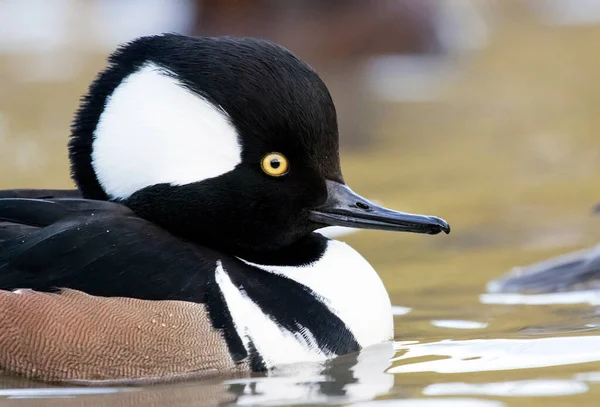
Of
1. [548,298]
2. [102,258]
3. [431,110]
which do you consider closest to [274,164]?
[102,258]

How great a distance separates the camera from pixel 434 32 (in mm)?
16406

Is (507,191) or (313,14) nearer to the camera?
(507,191)

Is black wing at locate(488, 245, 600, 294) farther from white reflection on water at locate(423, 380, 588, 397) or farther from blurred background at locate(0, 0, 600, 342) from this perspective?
white reflection on water at locate(423, 380, 588, 397)

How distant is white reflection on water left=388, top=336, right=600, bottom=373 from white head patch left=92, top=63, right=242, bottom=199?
107 centimetres

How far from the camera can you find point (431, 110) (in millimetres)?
13133

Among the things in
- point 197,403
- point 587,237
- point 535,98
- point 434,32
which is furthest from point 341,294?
point 434,32

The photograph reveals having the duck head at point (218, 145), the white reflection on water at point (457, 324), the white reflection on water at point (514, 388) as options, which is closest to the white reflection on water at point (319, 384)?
the white reflection on water at point (514, 388)

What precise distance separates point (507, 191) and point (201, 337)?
4941mm

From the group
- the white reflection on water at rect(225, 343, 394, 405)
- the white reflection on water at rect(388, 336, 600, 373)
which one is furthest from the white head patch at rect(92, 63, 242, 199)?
the white reflection on water at rect(388, 336, 600, 373)

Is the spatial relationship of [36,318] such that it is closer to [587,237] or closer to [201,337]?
[201,337]

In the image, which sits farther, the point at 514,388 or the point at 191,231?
the point at 191,231

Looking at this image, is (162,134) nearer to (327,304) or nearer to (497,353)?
(327,304)

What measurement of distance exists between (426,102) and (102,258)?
368 inches

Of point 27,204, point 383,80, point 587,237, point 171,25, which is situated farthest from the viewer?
point 171,25
